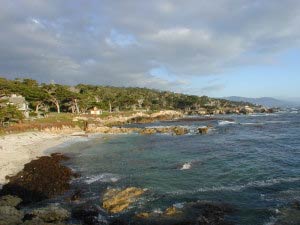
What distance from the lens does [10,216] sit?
1554 cm

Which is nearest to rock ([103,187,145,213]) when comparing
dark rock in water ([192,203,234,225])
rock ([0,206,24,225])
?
dark rock in water ([192,203,234,225])

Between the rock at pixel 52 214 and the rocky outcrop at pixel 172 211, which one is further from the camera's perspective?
the rocky outcrop at pixel 172 211

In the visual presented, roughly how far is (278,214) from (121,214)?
8501 millimetres

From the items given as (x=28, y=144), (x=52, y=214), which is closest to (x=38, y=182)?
(x=52, y=214)

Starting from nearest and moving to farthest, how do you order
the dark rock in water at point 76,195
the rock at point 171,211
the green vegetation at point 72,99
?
the rock at point 171,211
the dark rock in water at point 76,195
the green vegetation at point 72,99

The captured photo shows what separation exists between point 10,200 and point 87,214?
537cm

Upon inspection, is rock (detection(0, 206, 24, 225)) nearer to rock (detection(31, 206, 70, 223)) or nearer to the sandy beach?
rock (detection(31, 206, 70, 223))

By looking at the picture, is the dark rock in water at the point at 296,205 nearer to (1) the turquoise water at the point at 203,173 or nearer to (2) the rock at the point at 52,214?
(1) the turquoise water at the point at 203,173

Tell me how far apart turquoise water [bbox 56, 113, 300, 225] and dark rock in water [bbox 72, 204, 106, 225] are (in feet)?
3.66

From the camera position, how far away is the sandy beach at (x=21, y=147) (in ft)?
95.3

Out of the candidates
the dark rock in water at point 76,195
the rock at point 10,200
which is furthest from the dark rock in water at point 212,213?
the rock at point 10,200

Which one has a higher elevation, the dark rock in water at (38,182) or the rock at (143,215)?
the dark rock in water at (38,182)

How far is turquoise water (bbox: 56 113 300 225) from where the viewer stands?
19016 mm

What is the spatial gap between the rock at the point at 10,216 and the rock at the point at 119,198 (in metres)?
4.93
